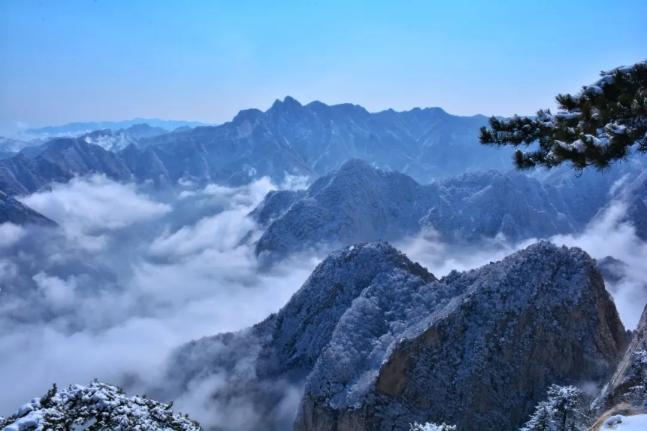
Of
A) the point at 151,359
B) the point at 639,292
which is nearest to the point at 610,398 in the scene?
→ the point at 151,359

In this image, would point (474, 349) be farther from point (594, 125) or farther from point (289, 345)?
point (594, 125)

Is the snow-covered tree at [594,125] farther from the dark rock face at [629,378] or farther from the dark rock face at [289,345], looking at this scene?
the dark rock face at [289,345]

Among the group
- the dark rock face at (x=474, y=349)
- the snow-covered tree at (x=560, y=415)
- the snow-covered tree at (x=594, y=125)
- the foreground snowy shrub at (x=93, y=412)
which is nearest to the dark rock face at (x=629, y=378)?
the snow-covered tree at (x=560, y=415)

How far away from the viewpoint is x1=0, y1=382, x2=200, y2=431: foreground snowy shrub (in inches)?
553

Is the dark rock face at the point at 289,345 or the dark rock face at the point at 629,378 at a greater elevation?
the dark rock face at the point at 289,345

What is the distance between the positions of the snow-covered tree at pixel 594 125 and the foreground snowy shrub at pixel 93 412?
1389cm

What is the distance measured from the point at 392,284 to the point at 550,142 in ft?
247

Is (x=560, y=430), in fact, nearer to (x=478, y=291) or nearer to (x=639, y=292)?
(x=478, y=291)

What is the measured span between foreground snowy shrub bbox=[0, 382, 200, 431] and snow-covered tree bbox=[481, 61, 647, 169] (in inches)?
547

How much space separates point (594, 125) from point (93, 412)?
17179mm

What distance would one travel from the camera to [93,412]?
48.4 feet

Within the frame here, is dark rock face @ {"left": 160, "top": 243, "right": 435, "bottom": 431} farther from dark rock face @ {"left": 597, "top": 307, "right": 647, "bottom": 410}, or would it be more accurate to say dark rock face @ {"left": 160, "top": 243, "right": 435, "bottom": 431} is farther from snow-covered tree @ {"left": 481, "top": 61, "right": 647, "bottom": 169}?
snow-covered tree @ {"left": 481, "top": 61, "right": 647, "bottom": 169}

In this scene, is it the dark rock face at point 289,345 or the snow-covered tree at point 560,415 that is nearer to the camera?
the snow-covered tree at point 560,415

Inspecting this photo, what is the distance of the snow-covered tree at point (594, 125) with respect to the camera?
1270 centimetres
